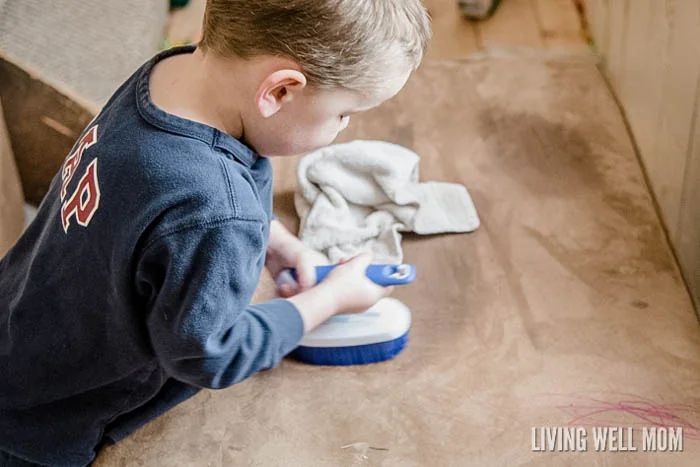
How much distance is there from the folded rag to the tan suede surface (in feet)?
0.10

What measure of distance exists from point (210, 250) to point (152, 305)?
0.10 metres

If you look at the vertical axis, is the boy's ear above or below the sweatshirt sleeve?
above

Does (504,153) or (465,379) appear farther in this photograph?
(504,153)

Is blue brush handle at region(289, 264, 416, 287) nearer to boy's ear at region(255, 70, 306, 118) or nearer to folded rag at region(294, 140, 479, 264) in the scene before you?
folded rag at region(294, 140, 479, 264)

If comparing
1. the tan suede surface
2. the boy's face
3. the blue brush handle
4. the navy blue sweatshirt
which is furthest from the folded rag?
the boy's face

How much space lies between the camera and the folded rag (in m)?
1.11

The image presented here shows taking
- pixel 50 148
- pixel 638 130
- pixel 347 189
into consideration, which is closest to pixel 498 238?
pixel 347 189

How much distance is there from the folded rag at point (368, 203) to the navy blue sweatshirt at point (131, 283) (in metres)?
0.26

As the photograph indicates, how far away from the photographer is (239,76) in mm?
699

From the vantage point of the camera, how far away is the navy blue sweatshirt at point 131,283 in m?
0.67

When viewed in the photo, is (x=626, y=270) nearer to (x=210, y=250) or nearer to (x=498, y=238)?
(x=498, y=238)

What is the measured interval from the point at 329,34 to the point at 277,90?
2.7 inches

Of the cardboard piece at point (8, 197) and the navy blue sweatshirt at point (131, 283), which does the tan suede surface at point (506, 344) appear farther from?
the cardboard piece at point (8, 197)

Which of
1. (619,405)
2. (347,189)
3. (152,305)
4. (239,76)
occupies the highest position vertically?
(239,76)
